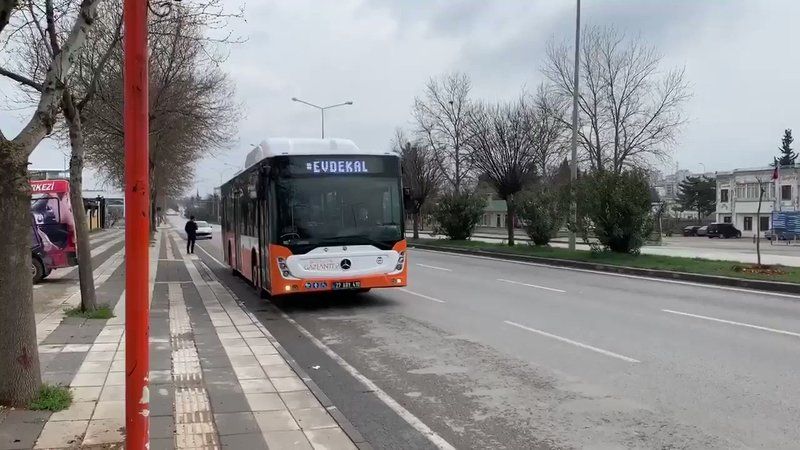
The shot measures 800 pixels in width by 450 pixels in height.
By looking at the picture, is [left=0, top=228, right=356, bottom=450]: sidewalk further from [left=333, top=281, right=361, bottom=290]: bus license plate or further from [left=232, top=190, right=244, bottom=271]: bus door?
[left=232, top=190, right=244, bottom=271]: bus door

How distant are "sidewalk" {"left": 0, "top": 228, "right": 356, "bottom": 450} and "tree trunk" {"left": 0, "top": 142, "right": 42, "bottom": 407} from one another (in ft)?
0.90

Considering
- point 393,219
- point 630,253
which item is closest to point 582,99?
point 630,253

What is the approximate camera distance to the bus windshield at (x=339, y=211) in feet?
39.7

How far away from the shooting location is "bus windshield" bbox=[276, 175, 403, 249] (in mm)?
12094

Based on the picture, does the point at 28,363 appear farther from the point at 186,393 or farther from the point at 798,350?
the point at 798,350

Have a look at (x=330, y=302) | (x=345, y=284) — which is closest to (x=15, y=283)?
(x=345, y=284)

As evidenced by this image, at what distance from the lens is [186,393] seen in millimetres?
6469

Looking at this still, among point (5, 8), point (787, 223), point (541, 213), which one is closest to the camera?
point (5, 8)

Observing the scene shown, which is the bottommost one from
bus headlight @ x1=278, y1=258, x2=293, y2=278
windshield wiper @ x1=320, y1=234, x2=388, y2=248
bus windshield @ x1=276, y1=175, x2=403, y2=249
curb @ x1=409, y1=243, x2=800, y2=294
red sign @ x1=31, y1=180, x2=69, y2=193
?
curb @ x1=409, y1=243, x2=800, y2=294

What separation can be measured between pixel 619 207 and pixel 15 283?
2016 cm

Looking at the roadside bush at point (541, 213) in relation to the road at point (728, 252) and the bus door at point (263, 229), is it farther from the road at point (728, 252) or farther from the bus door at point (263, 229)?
the bus door at point (263, 229)

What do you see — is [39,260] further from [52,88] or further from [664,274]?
[664,274]

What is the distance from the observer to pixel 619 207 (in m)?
22.4

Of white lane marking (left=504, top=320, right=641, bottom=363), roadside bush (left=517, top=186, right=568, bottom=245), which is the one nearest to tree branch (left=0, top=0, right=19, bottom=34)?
white lane marking (left=504, top=320, right=641, bottom=363)
